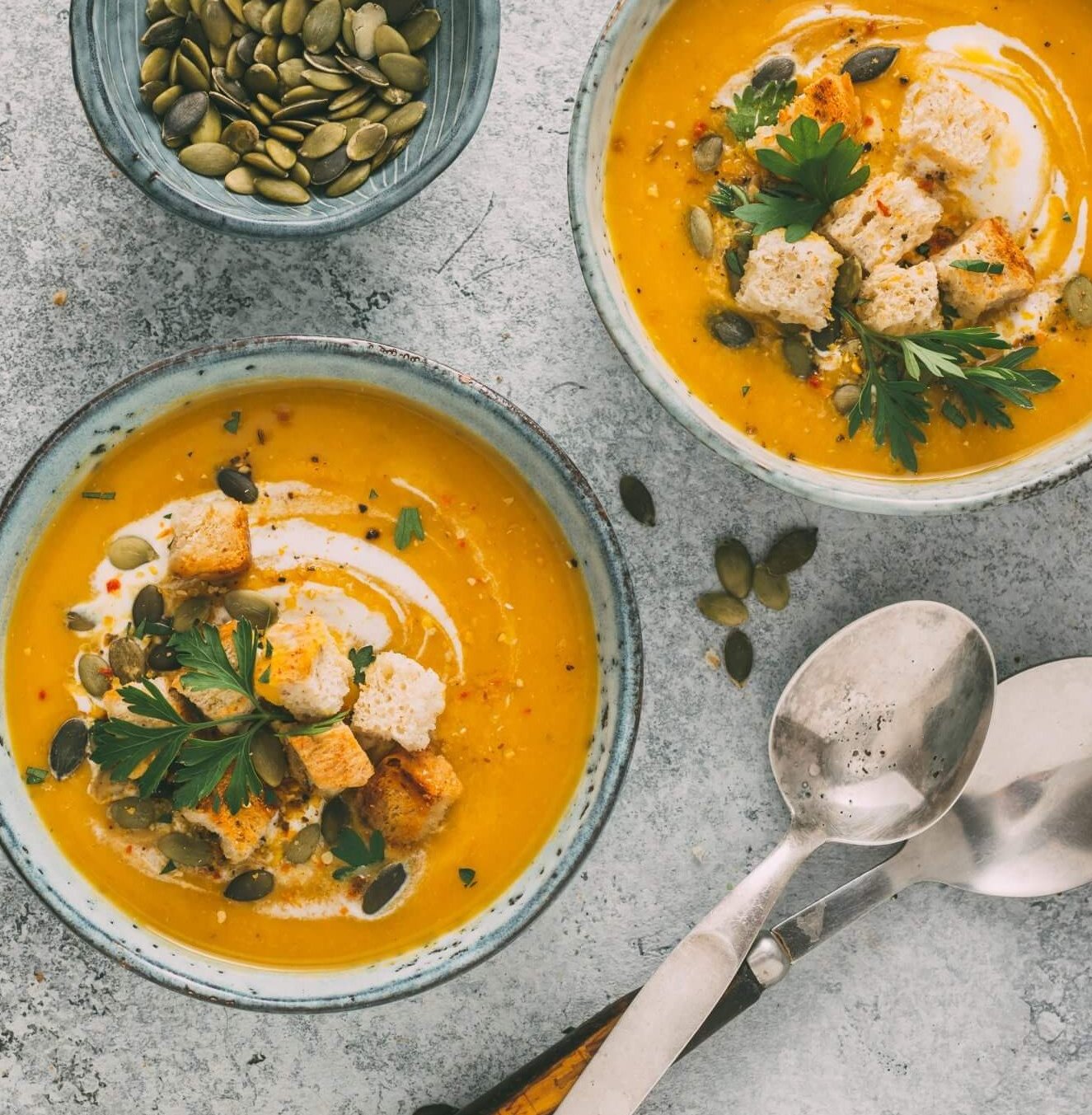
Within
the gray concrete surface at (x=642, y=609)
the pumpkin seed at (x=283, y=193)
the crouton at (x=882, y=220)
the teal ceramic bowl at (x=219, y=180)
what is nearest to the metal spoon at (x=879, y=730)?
the gray concrete surface at (x=642, y=609)

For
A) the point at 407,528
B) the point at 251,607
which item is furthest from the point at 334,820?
the point at 407,528

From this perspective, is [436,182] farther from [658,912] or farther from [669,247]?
[658,912]

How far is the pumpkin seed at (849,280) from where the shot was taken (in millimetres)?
1896

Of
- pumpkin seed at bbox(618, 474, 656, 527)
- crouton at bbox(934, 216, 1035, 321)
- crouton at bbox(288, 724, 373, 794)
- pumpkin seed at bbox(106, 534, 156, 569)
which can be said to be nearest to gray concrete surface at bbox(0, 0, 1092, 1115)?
pumpkin seed at bbox(618, 474, 656, 527)

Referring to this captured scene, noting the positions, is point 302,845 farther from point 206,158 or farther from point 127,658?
point 206,158

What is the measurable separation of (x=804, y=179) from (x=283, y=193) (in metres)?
0.88

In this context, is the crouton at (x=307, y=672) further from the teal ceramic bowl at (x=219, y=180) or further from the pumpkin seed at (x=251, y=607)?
the teal ceramic bowl at (x=219, y=180)

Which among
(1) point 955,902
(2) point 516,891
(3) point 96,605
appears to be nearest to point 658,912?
(2) point 516,891

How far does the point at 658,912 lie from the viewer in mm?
2156

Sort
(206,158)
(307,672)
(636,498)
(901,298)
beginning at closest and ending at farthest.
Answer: (307,672) → (901,298) → (206,158) → (636,498)

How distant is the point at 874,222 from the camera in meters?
1.84

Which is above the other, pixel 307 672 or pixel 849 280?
pixel 849 280

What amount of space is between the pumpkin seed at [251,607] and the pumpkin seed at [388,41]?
98cm

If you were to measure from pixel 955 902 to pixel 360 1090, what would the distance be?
122 centimetres
